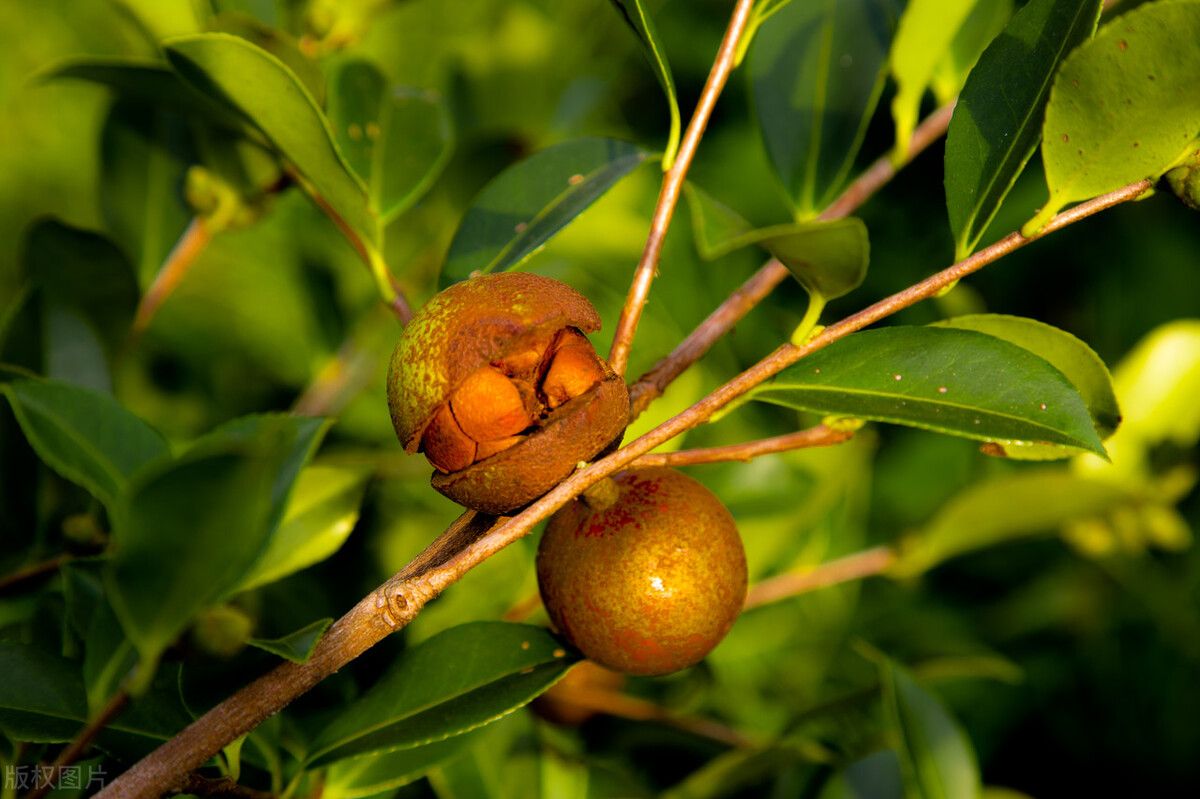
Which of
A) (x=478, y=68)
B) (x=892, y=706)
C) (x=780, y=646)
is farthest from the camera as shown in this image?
(x=780, y=646)

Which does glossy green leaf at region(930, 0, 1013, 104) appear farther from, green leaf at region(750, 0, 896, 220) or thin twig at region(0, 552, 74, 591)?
thin twig at region(0, 552, 74, 591)

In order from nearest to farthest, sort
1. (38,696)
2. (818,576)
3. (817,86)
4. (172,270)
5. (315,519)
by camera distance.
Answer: (38,696) → (315,519) → (817,86) → (172,270) → (818,576)

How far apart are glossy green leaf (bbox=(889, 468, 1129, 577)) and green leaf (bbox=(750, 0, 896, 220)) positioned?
56 centimetres

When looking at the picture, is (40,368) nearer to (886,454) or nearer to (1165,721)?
(886,454)

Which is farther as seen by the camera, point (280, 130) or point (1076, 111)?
point (280, 130)

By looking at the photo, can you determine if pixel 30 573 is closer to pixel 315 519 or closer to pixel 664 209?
pixel 315 519

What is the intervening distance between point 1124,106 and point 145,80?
0.99m

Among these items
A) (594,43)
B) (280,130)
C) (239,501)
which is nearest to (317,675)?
(239,501)

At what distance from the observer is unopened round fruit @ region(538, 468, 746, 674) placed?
0.72 m

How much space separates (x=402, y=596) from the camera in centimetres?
64

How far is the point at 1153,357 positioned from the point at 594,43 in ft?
4.49

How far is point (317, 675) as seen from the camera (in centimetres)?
67

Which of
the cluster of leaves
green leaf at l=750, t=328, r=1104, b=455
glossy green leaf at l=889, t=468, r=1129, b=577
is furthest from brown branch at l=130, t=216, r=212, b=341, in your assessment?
glossy green leaf at l=889, t=468, r=1129, b=577

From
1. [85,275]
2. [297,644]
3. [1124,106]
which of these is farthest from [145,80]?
[1124,106]
